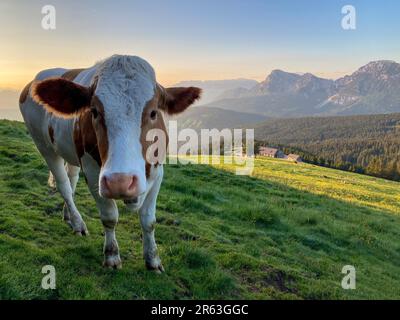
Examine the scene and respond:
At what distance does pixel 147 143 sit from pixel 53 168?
3.82m

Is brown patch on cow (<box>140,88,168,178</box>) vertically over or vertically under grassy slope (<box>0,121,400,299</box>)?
over

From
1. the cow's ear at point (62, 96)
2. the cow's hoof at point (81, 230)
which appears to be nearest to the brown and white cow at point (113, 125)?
the cow's ear at point (62, 96)

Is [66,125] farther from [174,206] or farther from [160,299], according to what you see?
[174,206]

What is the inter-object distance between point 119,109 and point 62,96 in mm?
1279

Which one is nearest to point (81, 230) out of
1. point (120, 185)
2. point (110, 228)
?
point (110, 228)

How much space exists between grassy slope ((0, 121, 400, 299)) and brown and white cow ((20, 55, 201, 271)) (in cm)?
68

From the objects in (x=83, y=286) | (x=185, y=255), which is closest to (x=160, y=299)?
(x=83, y=286)

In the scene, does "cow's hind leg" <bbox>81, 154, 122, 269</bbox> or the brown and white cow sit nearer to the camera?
the brown and white cow

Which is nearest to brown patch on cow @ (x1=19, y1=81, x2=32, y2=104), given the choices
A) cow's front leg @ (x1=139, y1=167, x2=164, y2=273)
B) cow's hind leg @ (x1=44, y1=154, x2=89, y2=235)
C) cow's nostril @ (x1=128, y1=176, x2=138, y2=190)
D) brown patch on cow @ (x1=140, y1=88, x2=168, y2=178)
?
cow's hind leg @ (x1=44, y1=154, x2=89, y2=235)

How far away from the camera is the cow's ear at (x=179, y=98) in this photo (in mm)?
5875

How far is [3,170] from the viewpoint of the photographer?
1353 cm

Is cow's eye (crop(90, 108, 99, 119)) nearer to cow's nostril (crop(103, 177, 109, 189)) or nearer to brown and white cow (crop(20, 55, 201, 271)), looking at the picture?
brown and white cow (crop(20, 55, 201, 271))

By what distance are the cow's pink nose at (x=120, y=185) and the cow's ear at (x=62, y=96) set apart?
1.59 metres

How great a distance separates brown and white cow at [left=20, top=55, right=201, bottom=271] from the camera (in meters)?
4.53
